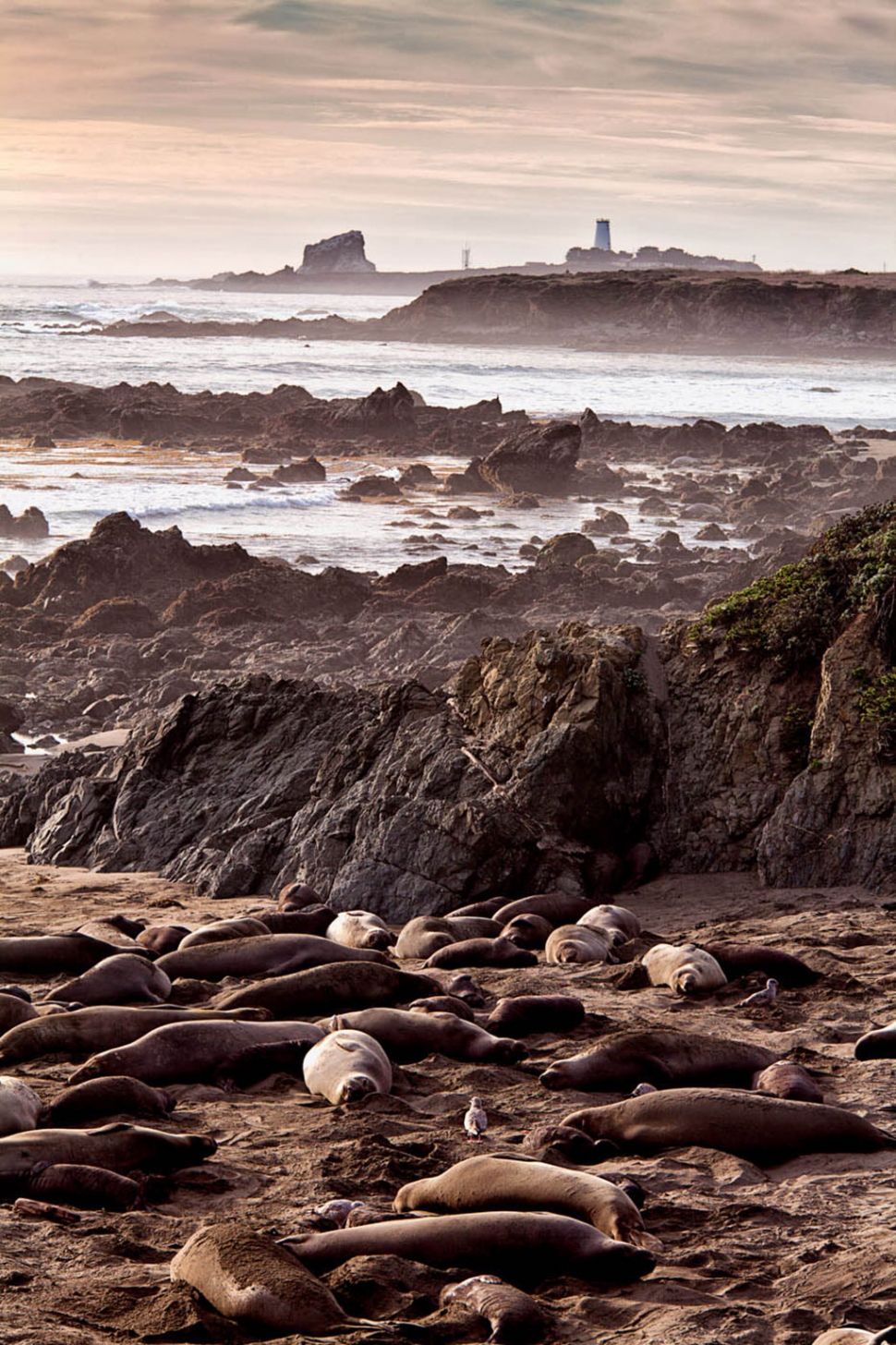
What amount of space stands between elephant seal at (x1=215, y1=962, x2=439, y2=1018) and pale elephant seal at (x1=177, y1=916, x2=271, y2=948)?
1.20 m

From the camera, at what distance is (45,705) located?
817 inches

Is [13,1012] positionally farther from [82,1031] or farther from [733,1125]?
[733,1125]

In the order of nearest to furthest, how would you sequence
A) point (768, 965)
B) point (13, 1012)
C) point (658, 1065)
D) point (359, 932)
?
point (658, 1065)
point (13, 1012)
point (768, 965)
point (359, 932)

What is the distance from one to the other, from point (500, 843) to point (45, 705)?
1091 centimetres

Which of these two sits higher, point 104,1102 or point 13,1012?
point 104,1102

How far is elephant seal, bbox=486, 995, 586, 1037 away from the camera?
25.9 ft

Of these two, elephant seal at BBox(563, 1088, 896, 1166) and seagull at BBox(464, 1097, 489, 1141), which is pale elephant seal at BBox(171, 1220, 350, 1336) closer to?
seagull at BBox(464, 1097, 489, 1141)

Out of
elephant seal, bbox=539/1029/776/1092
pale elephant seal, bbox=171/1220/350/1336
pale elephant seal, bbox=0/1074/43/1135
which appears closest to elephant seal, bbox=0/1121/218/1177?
pale elephant seal, bbox=0/1074/43/1135

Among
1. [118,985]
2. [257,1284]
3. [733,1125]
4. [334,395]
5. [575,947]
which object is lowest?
[575,947]

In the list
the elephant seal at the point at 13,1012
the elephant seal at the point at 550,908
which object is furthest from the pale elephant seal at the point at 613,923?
the elephant seal at the point at 13,1012

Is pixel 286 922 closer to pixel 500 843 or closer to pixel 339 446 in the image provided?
pixel 500 843

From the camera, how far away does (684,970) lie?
869 centimetres

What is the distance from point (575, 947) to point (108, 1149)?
444cm

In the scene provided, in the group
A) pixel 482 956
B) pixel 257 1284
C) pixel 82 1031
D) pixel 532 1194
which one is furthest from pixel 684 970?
pixel 257 1284
